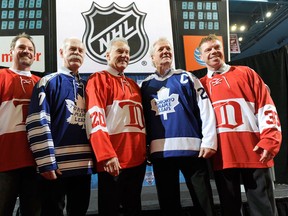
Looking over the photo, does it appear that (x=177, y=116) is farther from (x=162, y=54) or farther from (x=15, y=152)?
(x=15, y=152)

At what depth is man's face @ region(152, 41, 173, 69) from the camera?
5.74 ft

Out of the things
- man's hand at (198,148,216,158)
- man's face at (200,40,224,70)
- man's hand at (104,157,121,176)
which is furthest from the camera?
man's face at (200,40,224,70)

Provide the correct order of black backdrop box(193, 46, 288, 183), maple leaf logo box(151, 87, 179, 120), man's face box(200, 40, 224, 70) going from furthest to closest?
black backdrop box(193, 46, 288, 183) → man's face box(200, 40, 224, 70) → maple leaf logo box(151, 87, 179, 120)

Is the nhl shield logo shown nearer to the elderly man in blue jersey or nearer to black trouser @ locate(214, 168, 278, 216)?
the elderly man in blue jersey

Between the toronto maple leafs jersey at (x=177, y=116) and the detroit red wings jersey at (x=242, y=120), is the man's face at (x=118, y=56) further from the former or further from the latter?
the detroit red wings jersey at (x=242, y=120)

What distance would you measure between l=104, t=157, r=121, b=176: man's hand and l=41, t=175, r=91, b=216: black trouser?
19cm

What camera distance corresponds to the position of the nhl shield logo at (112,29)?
10.5ft

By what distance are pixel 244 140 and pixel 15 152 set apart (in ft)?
3.94

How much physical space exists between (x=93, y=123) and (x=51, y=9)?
218 cm

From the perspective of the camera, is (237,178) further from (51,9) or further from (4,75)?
(51,9)

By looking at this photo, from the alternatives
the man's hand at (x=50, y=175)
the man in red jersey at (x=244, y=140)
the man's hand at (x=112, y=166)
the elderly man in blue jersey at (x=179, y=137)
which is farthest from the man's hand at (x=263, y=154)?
the man's hand at (x=50, y=175)

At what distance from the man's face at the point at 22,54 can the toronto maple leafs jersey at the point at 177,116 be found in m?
0.70

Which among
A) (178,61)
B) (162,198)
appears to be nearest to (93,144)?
(162,198)

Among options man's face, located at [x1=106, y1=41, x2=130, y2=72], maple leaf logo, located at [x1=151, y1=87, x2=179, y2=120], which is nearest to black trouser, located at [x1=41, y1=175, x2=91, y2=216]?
maple leaf logo, located at [x1=151, y1=87, x2=179, y2=120]
